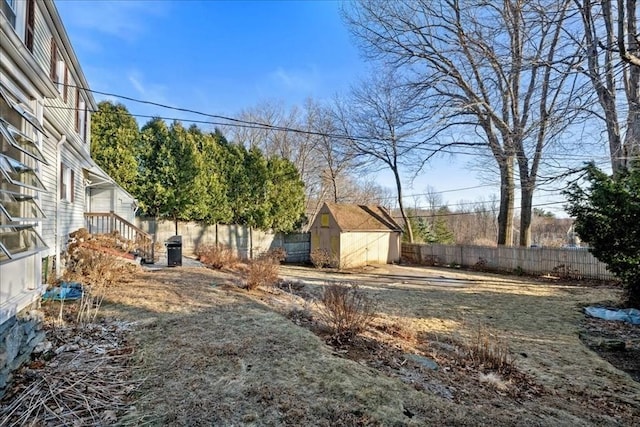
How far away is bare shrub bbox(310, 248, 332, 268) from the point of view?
18.2 metres

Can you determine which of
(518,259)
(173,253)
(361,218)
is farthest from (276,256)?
(518,259)

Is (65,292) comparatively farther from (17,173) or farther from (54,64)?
(54,64)

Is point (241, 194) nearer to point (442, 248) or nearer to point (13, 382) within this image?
point (442, 248)

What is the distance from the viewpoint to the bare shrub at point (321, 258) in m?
18.2

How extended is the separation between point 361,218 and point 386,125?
19.0 ft

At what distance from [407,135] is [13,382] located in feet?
49.3

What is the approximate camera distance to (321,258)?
18.3 m

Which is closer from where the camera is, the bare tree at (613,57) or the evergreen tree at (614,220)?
the bare tree at (613,57)

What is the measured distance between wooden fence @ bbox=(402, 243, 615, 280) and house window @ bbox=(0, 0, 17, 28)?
57.1 ft

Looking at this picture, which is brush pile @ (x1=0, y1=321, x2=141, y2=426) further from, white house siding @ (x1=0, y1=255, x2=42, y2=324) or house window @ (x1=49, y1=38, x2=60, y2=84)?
house window @ (x1=49, y1=38, x2=60, y2=84)

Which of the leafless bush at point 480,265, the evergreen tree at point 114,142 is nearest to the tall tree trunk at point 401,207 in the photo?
the leafless bush at point 480,265

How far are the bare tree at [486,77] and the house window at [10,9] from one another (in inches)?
391

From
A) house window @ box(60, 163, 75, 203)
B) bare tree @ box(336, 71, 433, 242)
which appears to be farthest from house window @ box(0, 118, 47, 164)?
bare tree @ box(336, 71, 433, 242)

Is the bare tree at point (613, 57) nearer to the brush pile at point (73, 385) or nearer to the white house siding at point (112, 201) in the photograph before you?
the brush pile at point (73, 385)
